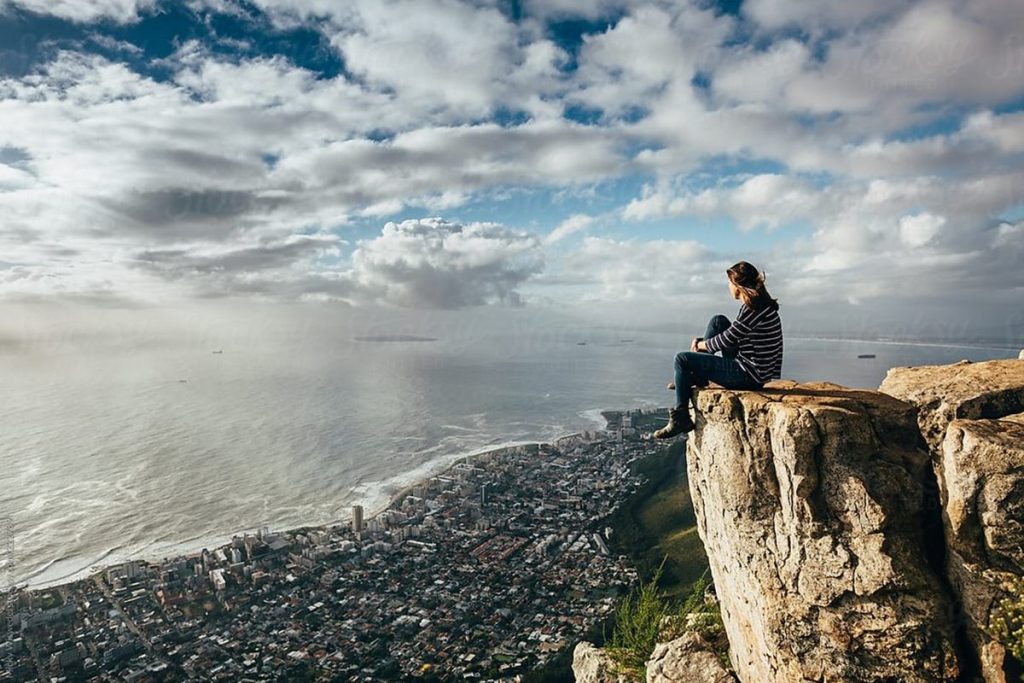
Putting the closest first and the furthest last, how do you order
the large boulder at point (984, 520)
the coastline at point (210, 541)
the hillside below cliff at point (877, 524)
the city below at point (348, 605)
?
1. the large boulder at point (984, 520)
2. the hillside below cliff at point (877, 524)
3. the city below at point (348, 605)
4. the coastline at point (210, 541)

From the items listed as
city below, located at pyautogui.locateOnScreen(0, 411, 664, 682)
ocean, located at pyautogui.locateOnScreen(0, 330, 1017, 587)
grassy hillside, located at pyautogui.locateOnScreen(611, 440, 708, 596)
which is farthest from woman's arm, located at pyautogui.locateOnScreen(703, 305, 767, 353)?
ocean, located at pyautogui.locateOnScreen(0, 330, 1017, 587)

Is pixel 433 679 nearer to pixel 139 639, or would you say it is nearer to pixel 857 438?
pixel 139 639

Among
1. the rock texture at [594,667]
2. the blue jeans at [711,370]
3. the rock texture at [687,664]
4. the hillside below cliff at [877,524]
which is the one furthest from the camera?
the rock texture at [594,667]

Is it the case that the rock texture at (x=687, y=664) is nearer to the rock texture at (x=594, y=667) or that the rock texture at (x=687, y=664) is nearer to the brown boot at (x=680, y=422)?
the rock texture at (x=594, y=667)

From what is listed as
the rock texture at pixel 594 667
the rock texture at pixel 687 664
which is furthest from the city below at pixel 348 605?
the rock texture at pixel 687 664

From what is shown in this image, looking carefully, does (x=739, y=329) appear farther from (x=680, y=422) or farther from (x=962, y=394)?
(x=962, y=394)

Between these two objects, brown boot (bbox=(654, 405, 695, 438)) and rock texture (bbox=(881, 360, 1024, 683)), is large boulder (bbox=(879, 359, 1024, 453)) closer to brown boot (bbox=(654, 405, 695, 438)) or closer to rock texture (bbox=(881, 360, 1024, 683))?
rock texture (bbox=(881, 360, 1024, 683))
